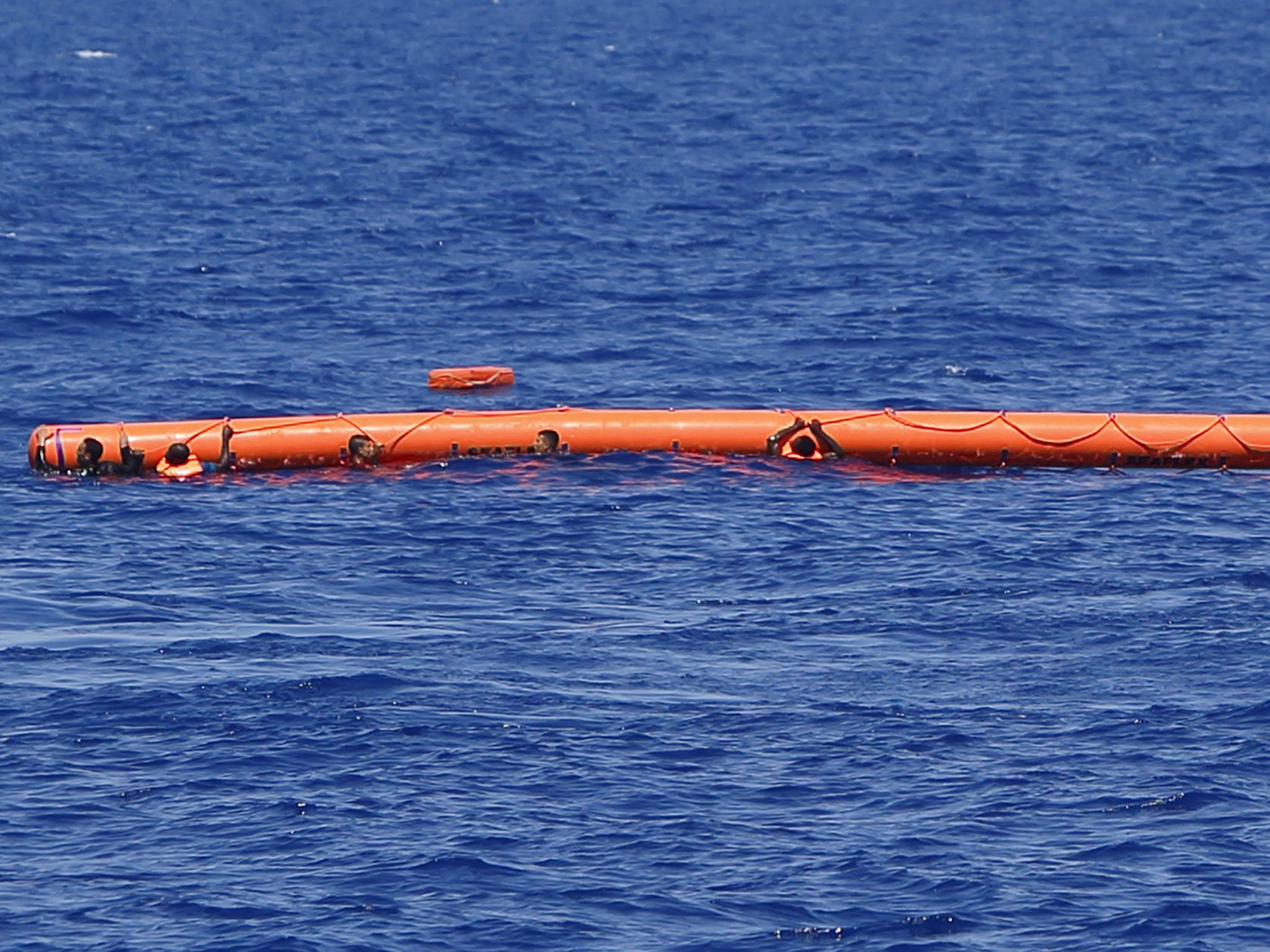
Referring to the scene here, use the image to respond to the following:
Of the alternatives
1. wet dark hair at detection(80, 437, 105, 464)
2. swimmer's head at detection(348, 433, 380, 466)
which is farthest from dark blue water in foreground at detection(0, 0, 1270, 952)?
wet dark hair at detection(80, 437, 105, 464)

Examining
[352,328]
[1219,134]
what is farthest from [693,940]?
[1219,134]

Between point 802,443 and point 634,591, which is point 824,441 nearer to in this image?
point 802,443

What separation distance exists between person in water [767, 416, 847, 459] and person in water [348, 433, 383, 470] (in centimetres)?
742

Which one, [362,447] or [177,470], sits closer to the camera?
[177,470]

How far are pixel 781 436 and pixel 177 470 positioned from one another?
11.4 metres

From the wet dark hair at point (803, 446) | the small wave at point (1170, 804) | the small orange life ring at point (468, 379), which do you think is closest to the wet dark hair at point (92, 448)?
the small orange life ring at point (468, 379)

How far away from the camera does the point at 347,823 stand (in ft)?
83.1

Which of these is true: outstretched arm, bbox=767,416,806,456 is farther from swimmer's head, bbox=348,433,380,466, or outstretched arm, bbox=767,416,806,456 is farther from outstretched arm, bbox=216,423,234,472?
outstretched arm, bbox=216,423,234,472

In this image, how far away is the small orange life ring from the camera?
152 feet

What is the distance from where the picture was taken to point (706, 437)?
40.9 metres

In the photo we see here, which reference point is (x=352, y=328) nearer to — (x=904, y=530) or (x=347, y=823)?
(x=904, y=530)

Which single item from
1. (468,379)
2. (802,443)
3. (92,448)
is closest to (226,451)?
(92,448)

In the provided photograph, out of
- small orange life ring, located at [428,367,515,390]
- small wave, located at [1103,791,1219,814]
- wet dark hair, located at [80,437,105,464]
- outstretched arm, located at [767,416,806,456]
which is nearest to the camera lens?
small wave, located at [1103,791,1219,814]

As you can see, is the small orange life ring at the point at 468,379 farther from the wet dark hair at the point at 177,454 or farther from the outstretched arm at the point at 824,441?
the outstretched arm at the point at 824,441
